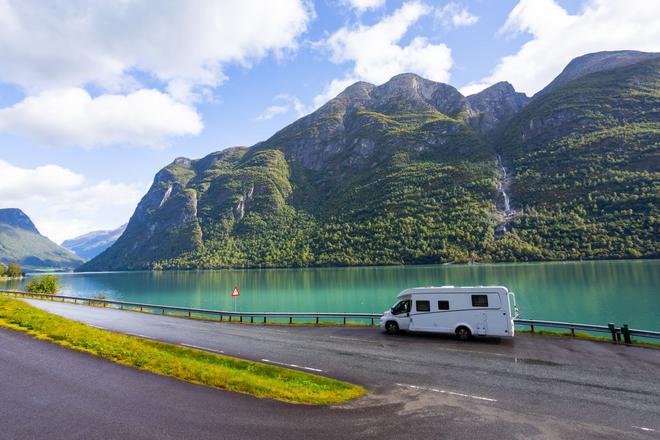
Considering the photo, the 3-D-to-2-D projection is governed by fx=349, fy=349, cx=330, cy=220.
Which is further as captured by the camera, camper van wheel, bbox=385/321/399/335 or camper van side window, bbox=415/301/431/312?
camper van wheel, bbox=385/321/399/335

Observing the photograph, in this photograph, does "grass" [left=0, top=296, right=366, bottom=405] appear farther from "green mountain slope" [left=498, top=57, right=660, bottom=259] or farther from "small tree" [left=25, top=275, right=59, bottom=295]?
"green mountain slope" [left=498, top=57, right=660, bottom=259]

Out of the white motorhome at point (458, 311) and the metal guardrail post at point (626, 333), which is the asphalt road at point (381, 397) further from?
the white motorhome at point (458, 311)

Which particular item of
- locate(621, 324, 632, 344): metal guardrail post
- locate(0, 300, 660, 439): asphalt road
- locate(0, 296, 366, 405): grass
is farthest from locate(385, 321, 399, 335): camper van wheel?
locate(621, 324, 632, 344): metal guardrail post

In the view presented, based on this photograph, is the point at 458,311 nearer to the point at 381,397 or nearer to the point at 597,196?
the point at 381,397

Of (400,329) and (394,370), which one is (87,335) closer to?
(394,370)

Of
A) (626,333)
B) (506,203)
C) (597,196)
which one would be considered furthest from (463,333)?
(506,203)

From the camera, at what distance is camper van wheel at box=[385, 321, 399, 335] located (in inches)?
961

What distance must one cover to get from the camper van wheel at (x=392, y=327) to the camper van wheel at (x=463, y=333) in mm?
4172

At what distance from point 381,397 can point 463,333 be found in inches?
470

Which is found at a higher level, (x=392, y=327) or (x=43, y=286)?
(x=43, y=286)

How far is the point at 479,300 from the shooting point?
850 inches

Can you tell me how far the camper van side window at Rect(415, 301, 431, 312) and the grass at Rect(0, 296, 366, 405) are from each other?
11399 mm

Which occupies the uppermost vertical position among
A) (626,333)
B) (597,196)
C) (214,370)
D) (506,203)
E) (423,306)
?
(506,203)

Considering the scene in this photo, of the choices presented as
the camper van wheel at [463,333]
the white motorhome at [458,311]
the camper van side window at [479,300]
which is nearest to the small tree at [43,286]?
the white motorhome at [458,311]
